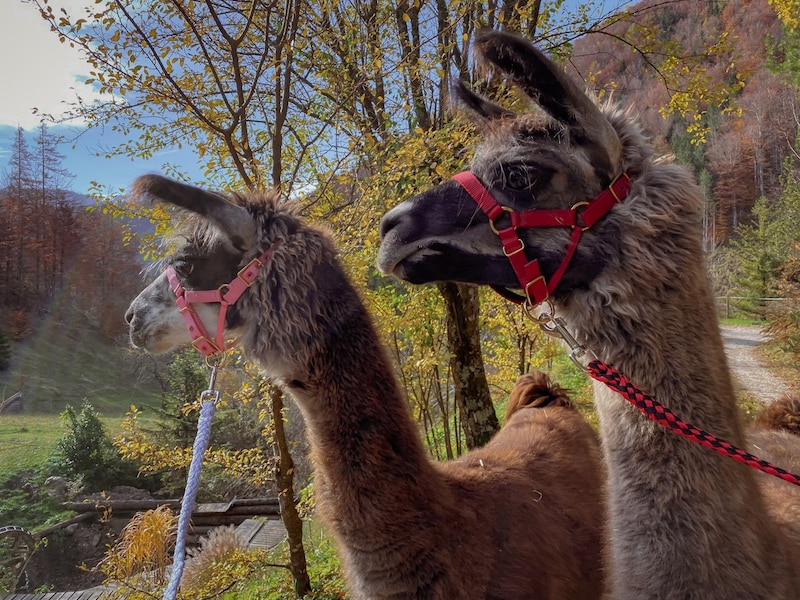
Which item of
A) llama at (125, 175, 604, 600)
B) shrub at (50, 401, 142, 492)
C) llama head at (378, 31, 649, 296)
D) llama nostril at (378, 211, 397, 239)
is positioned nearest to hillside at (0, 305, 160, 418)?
shrub at (50, 401, 142, 492)

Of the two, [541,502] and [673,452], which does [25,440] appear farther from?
[673,452]

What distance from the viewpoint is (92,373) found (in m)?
22.8

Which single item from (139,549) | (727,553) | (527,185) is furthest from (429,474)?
(139,549)

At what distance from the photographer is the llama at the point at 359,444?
1.92 m

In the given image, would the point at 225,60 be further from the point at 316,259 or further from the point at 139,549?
the point at 139,549

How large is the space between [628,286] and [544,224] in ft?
1.02

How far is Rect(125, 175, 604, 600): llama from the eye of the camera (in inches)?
75.7

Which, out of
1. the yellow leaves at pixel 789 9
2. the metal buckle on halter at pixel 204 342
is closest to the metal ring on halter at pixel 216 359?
the metal buckle on halter at pixel 204 342

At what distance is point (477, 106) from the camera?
6.19 feet

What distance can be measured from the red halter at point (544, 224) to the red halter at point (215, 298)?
3.85 feet

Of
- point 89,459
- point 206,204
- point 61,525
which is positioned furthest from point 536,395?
point 89,459

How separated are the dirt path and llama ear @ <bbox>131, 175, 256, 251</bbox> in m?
7.78

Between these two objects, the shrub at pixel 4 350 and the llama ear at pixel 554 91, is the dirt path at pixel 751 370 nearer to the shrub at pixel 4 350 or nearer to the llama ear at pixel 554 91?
the llama ear at pixel 554 91

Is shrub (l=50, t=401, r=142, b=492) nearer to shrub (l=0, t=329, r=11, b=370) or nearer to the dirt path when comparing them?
shrub (l=0, t=329, r=11, b=370)
